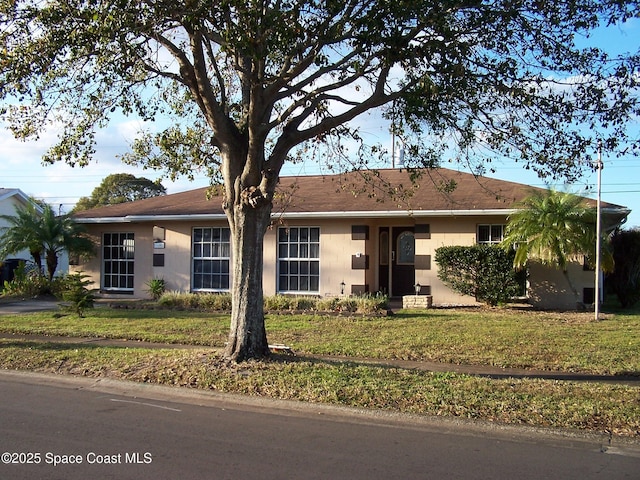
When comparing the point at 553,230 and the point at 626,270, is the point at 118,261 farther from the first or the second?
the point at 626,270

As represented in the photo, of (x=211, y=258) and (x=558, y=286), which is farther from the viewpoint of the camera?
(x=211, y=258)

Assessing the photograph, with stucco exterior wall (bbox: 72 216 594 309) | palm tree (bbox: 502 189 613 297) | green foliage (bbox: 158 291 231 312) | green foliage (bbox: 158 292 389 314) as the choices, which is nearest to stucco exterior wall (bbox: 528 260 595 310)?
stucco exterior wall (bbox: 72 216 594 309)

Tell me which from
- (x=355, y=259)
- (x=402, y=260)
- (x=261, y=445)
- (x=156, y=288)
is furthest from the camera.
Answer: (x=156, y=288)

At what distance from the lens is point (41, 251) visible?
21.0 meters

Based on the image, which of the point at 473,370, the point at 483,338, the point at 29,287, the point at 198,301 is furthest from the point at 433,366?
the point at 29,287

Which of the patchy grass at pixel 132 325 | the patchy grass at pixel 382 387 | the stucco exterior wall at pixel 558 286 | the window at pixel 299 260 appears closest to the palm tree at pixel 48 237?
the patchy grass at pixel 132 325

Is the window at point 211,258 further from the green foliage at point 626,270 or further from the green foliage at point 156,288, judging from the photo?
the green foliage at point 626,270

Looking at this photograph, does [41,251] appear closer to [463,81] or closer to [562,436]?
[463,81]

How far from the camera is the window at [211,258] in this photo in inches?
767

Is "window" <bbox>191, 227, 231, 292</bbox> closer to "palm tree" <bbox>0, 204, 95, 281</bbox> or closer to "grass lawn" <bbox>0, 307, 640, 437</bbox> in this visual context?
"grass lawn" <bbox>0, 307, 640, 437</bbox>

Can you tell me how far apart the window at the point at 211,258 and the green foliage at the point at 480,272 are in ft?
21.6

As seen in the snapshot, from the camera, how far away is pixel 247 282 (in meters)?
8.98

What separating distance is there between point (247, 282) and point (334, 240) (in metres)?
9.61

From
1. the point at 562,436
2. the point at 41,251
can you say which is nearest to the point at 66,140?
the point at 562,436
